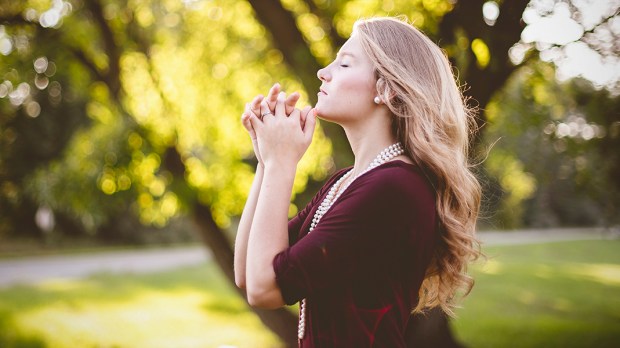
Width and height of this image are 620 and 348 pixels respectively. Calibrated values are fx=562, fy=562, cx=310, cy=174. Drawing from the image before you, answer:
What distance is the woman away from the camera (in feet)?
4.67

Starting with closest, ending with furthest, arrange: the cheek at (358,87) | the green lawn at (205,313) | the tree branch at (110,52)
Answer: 1. the cheek at (358,87)
2. the tree branch at (110,52)
3. the green lawn at (205,313)

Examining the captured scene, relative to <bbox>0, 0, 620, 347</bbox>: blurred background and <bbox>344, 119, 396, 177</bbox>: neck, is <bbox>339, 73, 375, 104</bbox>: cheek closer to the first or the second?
<bbox>344, 119, 396, 177</bbox>: neck

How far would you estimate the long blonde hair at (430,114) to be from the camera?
1620 millimetres

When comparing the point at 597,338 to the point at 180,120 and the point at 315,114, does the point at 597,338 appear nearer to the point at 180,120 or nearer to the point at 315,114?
the point at 180,120

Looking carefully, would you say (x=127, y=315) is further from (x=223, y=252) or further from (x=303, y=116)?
(x=303, y=116)

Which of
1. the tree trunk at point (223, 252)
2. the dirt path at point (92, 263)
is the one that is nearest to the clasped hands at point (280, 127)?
the tree trunk at point (223, 252)

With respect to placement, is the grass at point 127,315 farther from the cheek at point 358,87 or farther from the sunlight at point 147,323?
the cheek at point 358,87

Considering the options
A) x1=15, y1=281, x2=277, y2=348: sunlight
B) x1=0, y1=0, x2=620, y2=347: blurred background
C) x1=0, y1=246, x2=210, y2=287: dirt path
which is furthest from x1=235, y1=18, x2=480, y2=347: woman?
x1=0, y1=246, x2=210, y2=287: dirt path

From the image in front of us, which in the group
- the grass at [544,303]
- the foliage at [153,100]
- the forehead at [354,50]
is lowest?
the grass at [544,303]

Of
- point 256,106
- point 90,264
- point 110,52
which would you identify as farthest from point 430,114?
point 90,264

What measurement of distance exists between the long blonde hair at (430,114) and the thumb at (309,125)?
211 millimetres

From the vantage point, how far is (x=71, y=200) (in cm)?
542

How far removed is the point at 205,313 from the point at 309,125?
10.7 meters

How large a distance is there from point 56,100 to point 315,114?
22.2 metres
